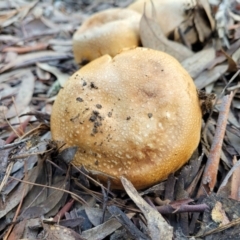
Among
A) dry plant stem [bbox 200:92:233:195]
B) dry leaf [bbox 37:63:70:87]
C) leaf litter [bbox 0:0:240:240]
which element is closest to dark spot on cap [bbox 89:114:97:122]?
leaf litter [bbox 0:0:240:240]

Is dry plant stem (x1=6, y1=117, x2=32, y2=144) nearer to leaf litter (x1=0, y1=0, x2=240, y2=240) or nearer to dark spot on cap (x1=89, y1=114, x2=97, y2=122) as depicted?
leaf litter (x1=0, y1=0, x2=240, y2=240)

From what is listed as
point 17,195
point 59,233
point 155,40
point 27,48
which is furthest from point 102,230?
point 27,48

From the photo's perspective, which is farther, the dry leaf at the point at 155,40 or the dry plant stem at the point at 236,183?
the dry leaf at the point at 155,40

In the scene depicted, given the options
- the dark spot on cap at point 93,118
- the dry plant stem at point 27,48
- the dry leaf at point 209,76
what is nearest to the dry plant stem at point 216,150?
the dry leaf at point 209,76

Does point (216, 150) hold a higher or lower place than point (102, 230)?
higher

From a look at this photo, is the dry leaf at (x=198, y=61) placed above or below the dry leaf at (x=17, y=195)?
above

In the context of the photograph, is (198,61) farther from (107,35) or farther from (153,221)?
(153,221)

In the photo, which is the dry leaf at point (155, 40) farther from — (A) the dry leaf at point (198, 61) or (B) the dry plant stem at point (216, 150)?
(B) the dry plant stem at point (216, 150)
